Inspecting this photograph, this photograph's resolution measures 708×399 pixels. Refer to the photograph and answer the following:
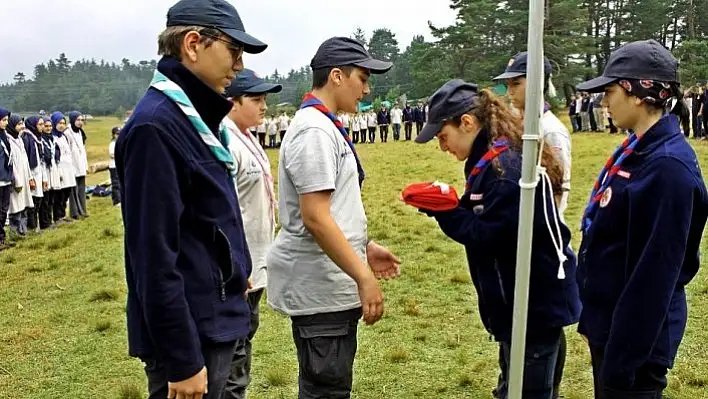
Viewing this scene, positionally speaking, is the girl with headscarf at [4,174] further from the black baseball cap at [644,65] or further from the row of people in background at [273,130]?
the row of people in background at [273,130]

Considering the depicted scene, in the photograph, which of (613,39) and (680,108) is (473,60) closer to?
(613,39)

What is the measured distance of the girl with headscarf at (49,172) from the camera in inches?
442

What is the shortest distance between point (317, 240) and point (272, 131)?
28.3 metres

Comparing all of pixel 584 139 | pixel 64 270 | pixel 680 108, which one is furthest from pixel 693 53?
pixel 680 108

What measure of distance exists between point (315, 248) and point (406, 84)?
65049 mm

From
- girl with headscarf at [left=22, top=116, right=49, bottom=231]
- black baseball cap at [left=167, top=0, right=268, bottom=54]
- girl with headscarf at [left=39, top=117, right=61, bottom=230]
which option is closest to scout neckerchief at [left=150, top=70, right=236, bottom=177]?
black baseball cap at [left=167, top=0, right=268, bottom=54]

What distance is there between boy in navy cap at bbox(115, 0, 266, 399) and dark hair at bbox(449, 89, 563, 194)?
1.03 meters

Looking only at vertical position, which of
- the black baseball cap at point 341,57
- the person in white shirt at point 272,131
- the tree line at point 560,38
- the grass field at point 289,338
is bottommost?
the grass field at point 289,338

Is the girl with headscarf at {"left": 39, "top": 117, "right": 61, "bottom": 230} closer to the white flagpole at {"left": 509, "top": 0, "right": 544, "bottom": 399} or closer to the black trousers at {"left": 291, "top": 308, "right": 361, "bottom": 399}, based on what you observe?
the black trousers at {"left": 291, "top": 308, "right": 361, "bottom": 399}

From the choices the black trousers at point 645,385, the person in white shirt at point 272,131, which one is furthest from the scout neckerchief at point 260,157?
the person in white shirt at point 272,131

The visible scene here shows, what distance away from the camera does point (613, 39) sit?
44656mm

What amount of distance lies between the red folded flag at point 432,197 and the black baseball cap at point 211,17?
0.93m

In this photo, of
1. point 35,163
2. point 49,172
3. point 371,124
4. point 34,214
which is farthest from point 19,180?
point 371,124

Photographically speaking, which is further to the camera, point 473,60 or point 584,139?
point 473,60
